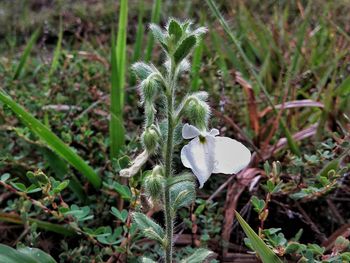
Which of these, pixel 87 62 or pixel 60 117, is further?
pixel 87 62

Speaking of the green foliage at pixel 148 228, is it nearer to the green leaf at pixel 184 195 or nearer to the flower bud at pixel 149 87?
the green leaf at pixel 184 195

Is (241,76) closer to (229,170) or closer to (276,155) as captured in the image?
(276,155)

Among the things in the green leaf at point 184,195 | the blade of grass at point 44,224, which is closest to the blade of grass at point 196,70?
the blade of grass at point 44,224

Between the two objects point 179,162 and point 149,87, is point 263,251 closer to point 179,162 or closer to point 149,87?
point 149,87

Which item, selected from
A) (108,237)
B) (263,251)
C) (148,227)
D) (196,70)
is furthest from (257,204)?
(196,70)

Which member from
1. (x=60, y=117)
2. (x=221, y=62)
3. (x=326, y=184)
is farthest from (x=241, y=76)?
(x=326, y=184)

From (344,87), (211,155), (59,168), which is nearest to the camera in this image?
(211,155)
